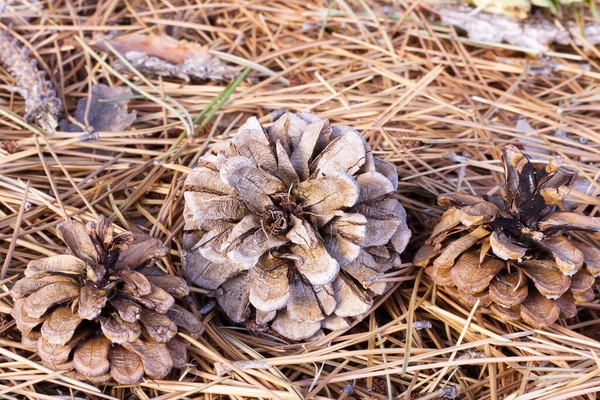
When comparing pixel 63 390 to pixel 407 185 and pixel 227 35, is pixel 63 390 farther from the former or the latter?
pixel 227 35

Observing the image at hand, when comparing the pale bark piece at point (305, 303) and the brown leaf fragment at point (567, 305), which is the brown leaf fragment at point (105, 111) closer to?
the pale bark piece at point (305, 303)

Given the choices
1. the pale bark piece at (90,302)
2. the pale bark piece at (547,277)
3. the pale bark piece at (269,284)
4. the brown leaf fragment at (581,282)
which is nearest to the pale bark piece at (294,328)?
the pale bark piece at (269,284)

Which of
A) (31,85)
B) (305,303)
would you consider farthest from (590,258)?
(31,85)

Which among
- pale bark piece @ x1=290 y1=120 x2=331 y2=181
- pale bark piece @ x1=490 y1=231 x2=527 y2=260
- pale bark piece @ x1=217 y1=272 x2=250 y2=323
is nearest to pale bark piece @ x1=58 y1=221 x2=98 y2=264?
pale bark piece @ x1=217 y1=272 x2=250 y2=323

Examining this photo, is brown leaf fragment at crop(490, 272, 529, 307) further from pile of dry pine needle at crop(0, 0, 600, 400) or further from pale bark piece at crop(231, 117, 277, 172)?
pale bark piece at crop(231, 117, 277, 172)

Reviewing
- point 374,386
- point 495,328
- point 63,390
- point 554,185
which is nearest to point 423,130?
point 554,185

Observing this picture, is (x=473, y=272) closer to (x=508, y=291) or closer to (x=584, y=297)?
(x=508, y=291)
